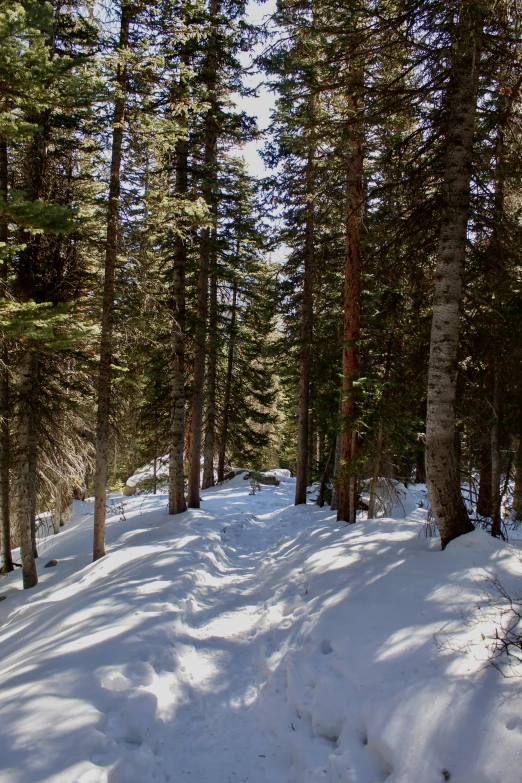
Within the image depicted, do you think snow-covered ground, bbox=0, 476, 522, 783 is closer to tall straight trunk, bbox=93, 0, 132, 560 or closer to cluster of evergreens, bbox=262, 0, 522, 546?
cluster of evergreens, bbox=262, 0, 522, 546

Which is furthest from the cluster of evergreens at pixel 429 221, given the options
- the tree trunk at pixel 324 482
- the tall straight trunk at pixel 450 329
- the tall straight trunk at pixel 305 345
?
the tree trunk at pixel 324 482

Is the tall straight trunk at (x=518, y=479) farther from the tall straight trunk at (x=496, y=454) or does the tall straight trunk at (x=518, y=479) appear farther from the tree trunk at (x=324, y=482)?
the tree trunk at (x=324, y=482)

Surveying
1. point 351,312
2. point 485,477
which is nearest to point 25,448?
point 351,312

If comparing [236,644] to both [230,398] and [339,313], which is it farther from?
[230,398]

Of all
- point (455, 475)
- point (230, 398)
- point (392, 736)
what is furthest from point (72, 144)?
point (230, 398)

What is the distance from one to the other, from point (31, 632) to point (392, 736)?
19.9 ft

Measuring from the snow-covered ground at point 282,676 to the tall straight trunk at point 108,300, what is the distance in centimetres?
232

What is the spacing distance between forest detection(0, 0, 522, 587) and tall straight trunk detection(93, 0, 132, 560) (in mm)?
46

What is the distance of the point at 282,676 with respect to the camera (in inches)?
196

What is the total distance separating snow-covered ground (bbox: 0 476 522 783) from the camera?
327 centimetres

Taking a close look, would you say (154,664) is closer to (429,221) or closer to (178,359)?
(429,221)

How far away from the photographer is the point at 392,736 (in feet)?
10.9

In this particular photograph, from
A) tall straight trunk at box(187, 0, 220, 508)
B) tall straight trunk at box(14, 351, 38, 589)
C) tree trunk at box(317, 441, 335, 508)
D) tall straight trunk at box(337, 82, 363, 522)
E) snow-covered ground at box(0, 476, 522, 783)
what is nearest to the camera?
snow-covered ground at box(0, 476, 522, 783)

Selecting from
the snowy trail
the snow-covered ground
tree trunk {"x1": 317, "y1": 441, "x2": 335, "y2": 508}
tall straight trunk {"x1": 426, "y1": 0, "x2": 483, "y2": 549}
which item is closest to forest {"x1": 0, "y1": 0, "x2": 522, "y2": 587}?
tall straight trunk {"x1": 426, "y1": 0, "x2": 483, "y2": 549}
